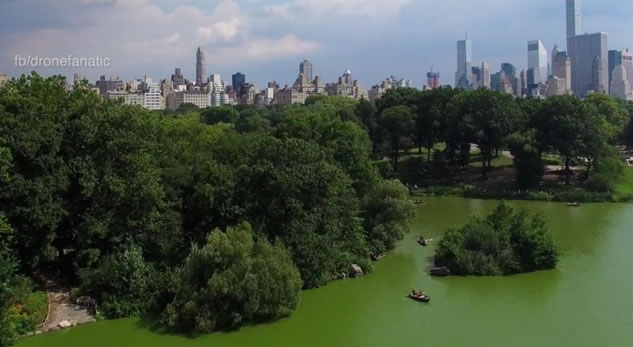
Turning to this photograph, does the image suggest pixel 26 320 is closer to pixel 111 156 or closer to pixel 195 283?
pixel 195 283

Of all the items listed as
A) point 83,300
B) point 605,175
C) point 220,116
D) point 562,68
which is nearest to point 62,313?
point 83,300

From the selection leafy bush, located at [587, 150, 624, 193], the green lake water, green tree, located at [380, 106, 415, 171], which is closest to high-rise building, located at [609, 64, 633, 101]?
green tree, located at [380, 106, 415, 171]

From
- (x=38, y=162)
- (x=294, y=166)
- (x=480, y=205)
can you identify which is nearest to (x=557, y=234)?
(x=480, y=205)

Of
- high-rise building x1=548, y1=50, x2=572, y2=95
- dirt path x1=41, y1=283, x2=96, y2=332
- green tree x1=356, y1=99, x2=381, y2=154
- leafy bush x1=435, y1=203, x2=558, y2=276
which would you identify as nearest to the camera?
dirt path x1=41, y1=283, x2=96, y2=332

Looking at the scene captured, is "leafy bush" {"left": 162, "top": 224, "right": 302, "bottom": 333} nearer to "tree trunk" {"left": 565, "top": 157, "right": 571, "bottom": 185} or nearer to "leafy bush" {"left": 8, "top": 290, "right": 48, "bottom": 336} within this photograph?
"leafy bush" {"left": 8, "top": 290, "right": 48, "bottom": 336}

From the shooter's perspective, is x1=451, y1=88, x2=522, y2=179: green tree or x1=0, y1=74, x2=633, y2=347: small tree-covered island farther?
x1=451, y1=88, x2=522, y2=179: green tree
